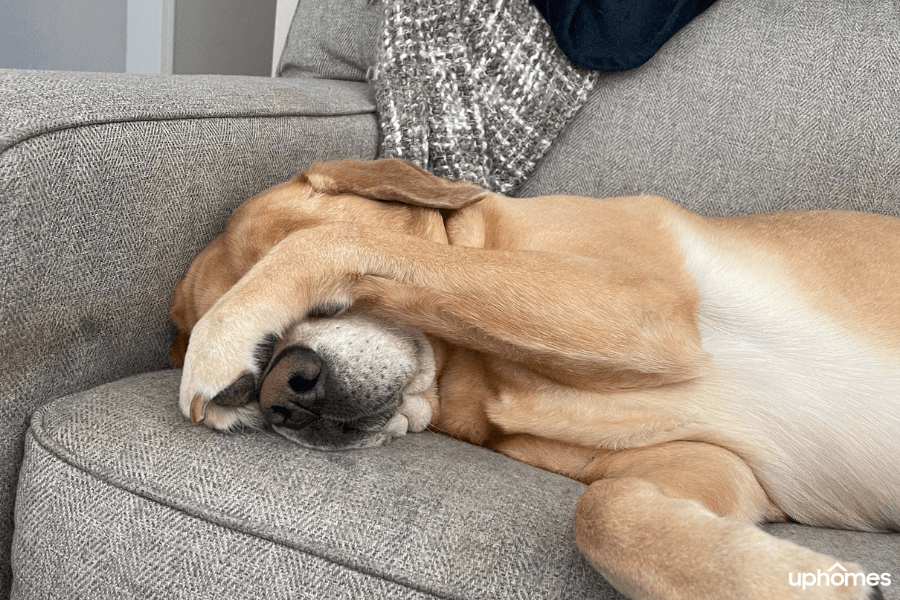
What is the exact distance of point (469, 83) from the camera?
1.96m

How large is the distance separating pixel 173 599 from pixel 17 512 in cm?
37

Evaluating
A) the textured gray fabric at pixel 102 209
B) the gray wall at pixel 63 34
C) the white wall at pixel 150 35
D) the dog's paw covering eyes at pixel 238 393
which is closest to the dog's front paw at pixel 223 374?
the dog's paw covering eyes at pixel 238 393

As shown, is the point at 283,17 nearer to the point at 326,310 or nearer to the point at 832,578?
the point at 326,310

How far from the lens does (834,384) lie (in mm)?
1237

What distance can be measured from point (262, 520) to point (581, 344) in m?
0.61

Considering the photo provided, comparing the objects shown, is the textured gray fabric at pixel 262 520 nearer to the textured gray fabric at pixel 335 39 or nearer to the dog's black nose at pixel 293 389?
the dog's black nose at pixel 293 389

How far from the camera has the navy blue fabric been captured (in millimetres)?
1903

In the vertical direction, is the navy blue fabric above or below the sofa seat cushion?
above

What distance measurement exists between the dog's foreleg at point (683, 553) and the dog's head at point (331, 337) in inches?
17.7

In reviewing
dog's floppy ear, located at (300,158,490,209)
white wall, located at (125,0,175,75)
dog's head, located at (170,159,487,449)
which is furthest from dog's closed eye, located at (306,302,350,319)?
white wall, located at (125,0,175,75)

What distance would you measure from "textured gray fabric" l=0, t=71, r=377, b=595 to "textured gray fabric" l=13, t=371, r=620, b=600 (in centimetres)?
16

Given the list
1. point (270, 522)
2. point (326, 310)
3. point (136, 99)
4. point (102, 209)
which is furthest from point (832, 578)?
point (136, 99)

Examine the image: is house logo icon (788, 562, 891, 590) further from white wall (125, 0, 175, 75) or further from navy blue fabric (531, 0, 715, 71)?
white wall (125, 0, 175, 75)

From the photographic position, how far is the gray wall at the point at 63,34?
296 centimetres
